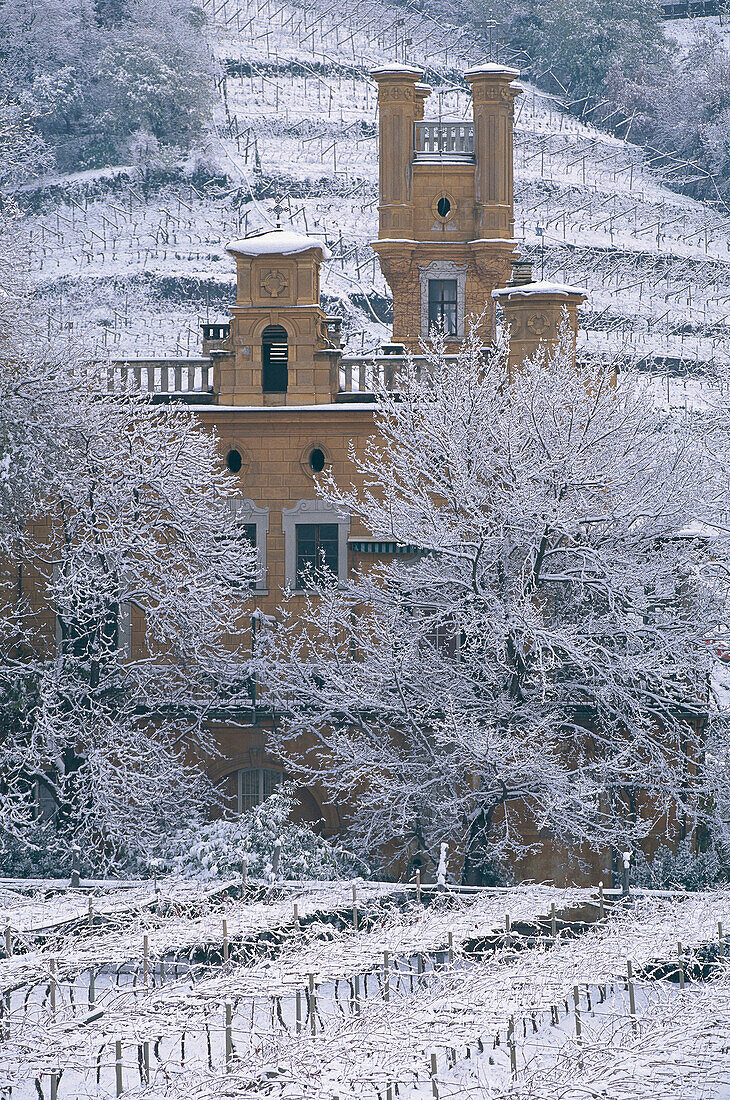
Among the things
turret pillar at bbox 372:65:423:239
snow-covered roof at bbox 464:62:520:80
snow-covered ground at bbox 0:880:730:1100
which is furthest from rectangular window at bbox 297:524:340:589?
snow-covered roof at bbox 464:62:520:80

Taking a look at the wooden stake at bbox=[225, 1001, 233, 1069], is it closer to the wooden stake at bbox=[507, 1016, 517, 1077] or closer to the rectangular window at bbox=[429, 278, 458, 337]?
the wooden stake at bbox=[507, 1016, 517, 1077]

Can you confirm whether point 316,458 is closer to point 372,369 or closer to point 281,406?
point 281,406

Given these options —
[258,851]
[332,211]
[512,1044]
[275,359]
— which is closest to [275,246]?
[275,359]

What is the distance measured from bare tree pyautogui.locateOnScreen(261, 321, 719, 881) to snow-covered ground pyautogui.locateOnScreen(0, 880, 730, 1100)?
3.18 m

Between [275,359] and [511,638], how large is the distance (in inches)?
342

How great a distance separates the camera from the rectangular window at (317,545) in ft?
98.6

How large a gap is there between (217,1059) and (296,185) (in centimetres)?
9634

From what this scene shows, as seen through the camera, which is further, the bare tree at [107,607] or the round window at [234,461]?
the round window at [234,461]

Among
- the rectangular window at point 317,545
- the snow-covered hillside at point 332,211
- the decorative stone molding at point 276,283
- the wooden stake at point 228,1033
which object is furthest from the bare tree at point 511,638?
the snow-covered hillside at point 332,211

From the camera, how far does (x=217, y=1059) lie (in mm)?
18078

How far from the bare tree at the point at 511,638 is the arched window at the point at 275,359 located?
2.83 meters

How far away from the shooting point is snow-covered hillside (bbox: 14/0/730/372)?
8762cm

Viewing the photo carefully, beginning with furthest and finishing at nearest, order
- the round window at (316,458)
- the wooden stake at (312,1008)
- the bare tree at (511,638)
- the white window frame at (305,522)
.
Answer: the round window at (316,458)
the white window frame at (305,522)
the bare tree at (511,638)
the wooden stake at (312,1008)

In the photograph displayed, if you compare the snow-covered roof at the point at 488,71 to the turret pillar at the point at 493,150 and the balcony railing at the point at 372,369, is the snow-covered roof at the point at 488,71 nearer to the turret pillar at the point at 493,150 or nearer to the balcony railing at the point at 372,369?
the turret pillar at the point at 493,150
